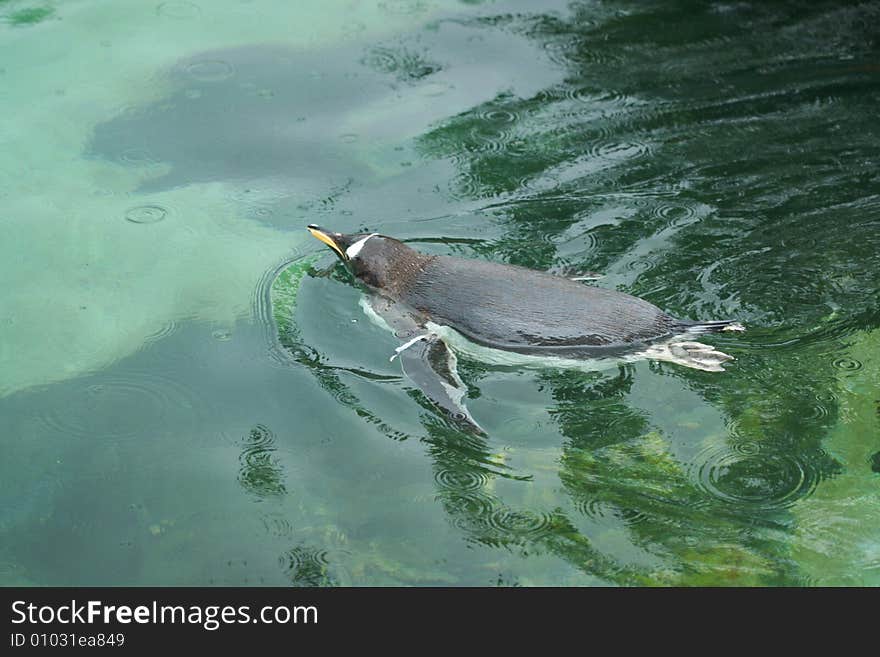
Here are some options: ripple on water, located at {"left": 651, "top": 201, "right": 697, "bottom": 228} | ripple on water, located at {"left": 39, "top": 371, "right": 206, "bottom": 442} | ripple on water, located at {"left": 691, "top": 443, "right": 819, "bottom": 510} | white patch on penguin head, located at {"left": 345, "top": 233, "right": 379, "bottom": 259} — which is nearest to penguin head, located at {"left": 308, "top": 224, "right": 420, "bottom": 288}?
white patch on penguin head, located at {"left": 345, "top": 233, "right": 379, "bottom": 259}

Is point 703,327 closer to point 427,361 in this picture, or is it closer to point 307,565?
point 427,361

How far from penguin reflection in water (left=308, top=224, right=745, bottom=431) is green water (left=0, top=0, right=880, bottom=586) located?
92mm

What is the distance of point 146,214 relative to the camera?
5.59 metres

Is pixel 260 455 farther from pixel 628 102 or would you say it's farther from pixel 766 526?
pixel 628 102

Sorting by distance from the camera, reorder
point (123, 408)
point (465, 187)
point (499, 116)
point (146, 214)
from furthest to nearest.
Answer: point (499, 116) < point (465, 187) < point (146, 214) < point (123, 408)

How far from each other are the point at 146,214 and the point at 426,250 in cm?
155

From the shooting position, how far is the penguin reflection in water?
4340 millimetres

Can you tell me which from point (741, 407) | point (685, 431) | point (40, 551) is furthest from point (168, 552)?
point (741, 407)

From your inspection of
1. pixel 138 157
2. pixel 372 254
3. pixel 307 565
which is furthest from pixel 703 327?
pixel 138 157

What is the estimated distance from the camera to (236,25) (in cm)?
733

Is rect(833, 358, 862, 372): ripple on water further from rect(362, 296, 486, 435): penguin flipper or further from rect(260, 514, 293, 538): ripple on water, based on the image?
rect(260, 514, 293, 538): ripple on water

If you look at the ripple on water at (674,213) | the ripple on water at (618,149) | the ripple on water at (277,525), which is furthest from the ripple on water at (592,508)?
the ripple on water at (618,149)

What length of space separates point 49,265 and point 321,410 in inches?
71.4

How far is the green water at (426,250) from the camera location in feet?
12.1
